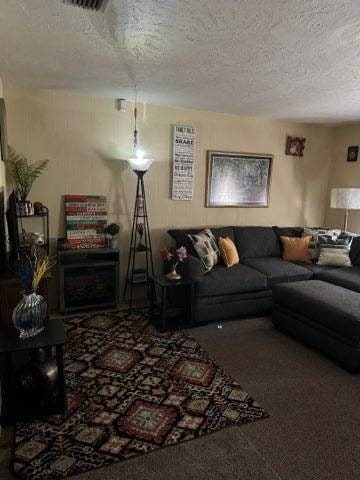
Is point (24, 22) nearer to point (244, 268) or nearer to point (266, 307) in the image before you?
Answer: point (244, 268)

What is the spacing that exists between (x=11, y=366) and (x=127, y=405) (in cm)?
76

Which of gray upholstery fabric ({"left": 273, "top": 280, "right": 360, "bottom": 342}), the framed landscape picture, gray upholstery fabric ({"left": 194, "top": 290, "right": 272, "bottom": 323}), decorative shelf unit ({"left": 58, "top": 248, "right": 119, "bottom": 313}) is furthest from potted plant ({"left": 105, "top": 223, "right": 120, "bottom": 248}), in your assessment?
gray upholstery fabric ({"left": 273, "top": 280, "right": 360, "bottom": 342})

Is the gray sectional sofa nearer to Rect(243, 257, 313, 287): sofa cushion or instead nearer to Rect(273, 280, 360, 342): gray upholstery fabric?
Rect(243, 257, 313, 287): sofa cushion

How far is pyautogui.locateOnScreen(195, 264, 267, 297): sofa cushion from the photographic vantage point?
3.27m

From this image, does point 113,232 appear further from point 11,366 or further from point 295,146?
point 295,146

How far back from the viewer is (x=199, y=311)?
3279 millimetres

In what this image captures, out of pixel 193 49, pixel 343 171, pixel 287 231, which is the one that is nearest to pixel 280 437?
pixel 193 49

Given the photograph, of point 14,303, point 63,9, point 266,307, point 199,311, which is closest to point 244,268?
point 266,307

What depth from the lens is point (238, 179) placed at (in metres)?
4.40

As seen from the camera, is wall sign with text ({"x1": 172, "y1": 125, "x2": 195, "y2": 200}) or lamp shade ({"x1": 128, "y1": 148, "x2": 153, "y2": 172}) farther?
wall sign with text ({"x1": 172, "y1": 125, "x2": 195, "y2": 200})

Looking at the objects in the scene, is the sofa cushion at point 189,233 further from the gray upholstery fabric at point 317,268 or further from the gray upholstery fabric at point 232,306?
the gray upholstery fabric at point 317,268

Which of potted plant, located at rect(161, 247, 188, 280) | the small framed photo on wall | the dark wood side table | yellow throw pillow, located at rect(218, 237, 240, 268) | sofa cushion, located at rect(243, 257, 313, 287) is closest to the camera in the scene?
the dark wood side table

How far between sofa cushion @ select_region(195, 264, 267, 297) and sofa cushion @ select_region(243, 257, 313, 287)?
11 centimetres

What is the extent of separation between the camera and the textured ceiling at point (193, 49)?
170cm
